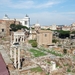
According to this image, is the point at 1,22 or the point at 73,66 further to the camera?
the point at 1,22

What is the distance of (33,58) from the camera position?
20594 millimetres

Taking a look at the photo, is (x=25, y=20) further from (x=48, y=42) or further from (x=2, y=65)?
(x=2, y=65)

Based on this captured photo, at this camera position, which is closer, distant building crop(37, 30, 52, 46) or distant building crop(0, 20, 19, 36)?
distant building crop(37, 30, 52, 46)

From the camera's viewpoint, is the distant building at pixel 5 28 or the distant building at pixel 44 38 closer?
the distant building at pixel 44 38

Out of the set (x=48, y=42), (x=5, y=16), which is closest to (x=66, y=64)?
(x=48, y=42)

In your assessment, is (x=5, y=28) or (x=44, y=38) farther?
(x=5, y=28)

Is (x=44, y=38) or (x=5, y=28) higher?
(x=5, y=28)

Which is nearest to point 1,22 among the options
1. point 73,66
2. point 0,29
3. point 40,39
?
point 0,29

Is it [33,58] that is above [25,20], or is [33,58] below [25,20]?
below

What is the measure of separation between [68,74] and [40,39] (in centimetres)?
1816

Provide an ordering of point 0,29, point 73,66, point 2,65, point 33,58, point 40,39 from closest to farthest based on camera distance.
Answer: point 2,65 → point 73,66 → point 33,58 → point 40,39 → point 0,29

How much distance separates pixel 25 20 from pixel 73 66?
42.9 metres

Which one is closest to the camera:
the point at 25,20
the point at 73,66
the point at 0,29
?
the point at 73,66

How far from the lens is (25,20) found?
5972 cm
